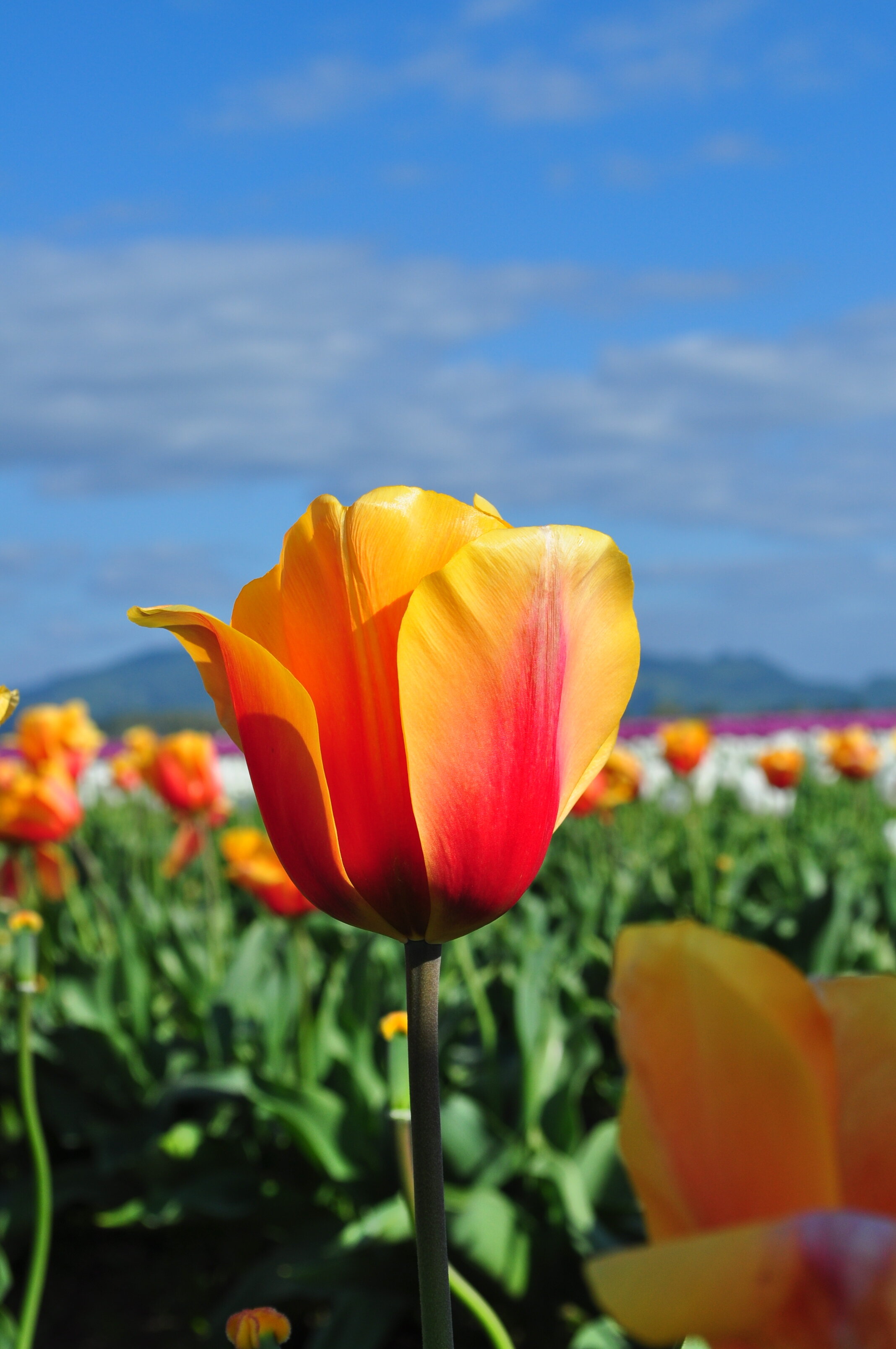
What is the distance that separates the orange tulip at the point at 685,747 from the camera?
551cm

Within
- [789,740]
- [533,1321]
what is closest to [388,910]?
[533,1321]

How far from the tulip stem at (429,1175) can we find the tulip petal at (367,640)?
87 mm

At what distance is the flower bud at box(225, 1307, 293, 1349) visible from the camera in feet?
1.67

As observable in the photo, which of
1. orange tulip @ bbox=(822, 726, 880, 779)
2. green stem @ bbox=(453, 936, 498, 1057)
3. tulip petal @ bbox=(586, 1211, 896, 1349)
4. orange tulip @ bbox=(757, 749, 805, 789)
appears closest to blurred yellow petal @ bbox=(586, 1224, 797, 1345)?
tulip petal @ bbox=(586, 1211, 896, 1349)

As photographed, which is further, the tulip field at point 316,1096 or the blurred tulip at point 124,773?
the blurred tulip at point 124,773

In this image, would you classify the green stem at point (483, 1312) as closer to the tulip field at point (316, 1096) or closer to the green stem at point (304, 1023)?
the tulip field at point (316, 1096)

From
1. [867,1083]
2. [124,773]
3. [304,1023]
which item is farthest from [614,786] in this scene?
[867,1083]

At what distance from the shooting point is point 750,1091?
32 cm

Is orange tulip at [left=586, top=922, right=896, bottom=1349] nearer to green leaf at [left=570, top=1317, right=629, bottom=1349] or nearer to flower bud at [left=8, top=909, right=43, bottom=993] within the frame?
flower bud at [left=8, top=909, right=43, bottom=993]

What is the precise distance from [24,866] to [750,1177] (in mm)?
4663

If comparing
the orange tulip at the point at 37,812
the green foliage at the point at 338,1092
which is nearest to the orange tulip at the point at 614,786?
the green foliage at the point at 338,1092

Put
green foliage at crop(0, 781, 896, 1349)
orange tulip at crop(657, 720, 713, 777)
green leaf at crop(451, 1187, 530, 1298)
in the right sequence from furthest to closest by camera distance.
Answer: orange tulip at crop(657, 720, 713, 777)
green foliage at crop(0, 781, 896, 1349)
green leaf at crop(451, 1187, 530, 1298)

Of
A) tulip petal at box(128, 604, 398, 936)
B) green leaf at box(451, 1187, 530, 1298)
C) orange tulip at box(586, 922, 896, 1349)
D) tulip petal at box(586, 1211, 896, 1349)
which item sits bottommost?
green leaf at box(451, 1187, 530, 1298)

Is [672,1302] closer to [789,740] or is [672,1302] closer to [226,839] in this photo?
[226,839]
